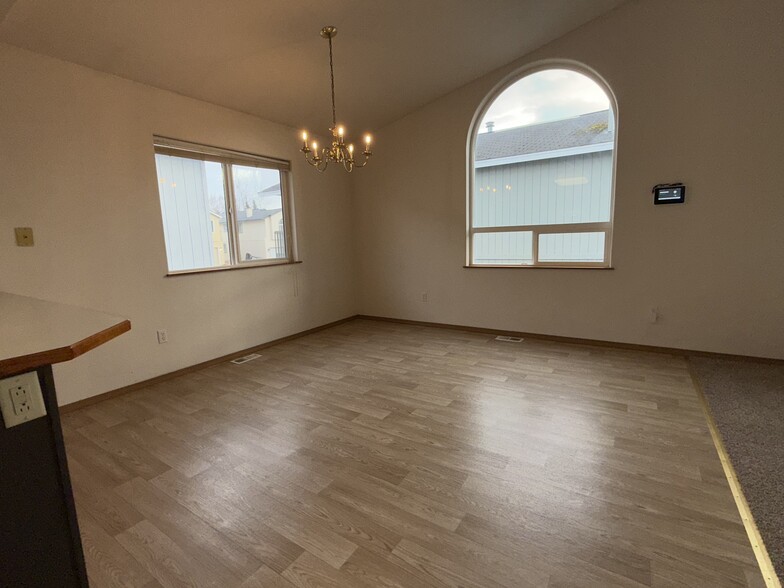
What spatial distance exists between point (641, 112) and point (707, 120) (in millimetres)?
516

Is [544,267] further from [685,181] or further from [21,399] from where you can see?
[21,399]

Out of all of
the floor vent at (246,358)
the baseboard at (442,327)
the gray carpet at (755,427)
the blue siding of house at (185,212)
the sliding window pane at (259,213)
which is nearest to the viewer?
the gray carpet at (755,427)

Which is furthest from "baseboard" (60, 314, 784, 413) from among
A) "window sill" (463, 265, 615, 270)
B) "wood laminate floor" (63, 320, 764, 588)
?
"window sill" (463, 265, 615, 270)

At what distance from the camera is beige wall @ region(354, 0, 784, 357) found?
3139 millimetres

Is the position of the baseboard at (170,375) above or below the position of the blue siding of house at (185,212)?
below

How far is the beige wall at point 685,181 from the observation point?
314 centimetres

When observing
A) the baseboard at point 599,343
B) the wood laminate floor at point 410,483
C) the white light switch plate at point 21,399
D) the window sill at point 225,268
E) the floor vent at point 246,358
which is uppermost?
the window sill at point 225,268

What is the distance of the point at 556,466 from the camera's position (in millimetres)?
1999

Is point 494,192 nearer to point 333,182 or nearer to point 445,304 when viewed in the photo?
point 445,304

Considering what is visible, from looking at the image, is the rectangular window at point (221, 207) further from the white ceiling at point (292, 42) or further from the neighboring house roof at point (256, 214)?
the white ceiling at point (292, 42)

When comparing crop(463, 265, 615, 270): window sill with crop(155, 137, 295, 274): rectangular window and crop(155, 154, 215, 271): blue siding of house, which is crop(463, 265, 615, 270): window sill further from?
crop(155, 154, 215, 271): blue siding of house

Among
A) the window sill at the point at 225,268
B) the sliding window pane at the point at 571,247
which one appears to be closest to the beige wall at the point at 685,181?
the sliding window pane at the point at 571,247

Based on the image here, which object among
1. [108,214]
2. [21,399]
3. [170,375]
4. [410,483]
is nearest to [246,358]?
[170,375]

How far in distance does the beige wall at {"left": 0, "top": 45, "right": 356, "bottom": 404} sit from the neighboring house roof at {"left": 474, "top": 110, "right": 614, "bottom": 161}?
2467mm
